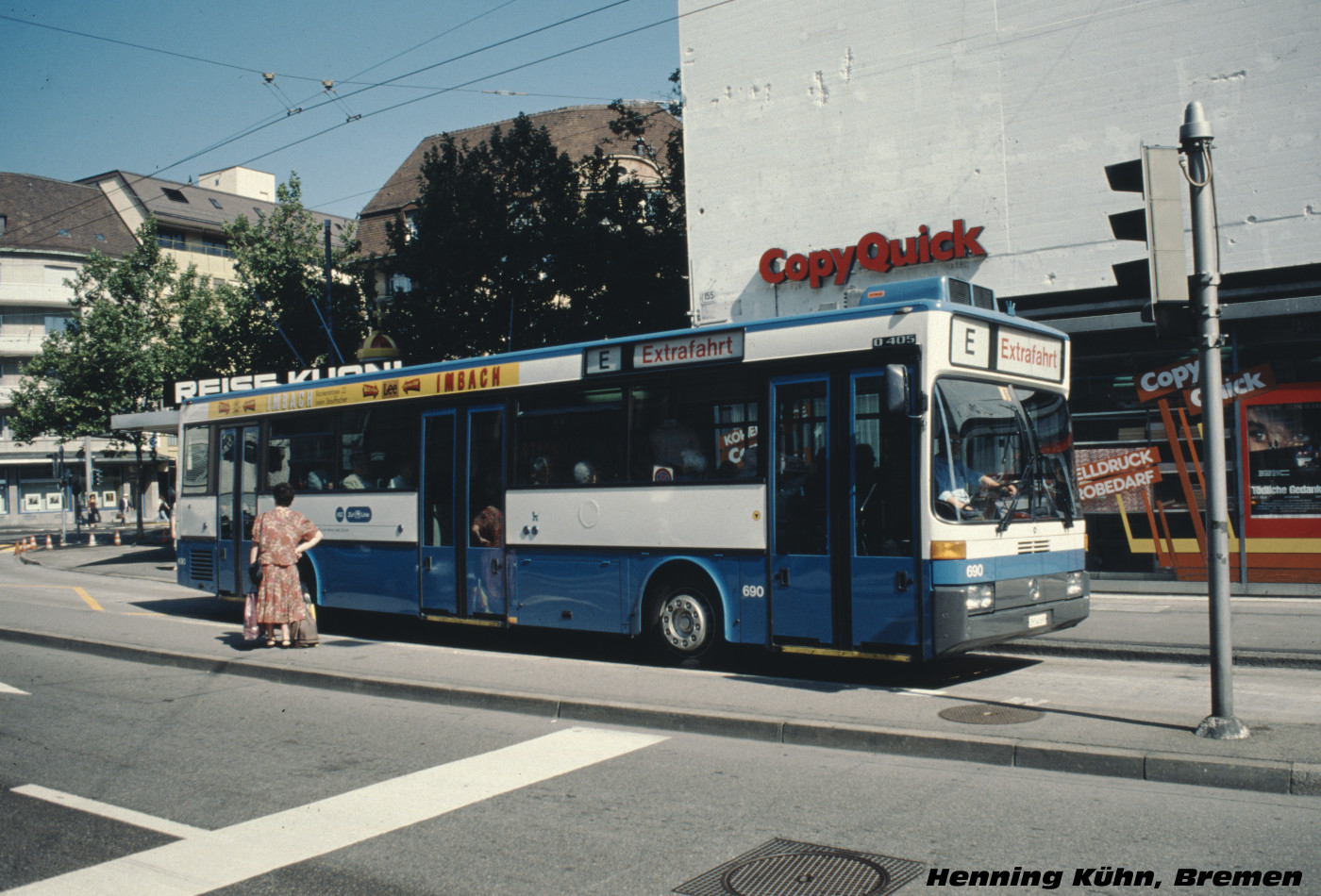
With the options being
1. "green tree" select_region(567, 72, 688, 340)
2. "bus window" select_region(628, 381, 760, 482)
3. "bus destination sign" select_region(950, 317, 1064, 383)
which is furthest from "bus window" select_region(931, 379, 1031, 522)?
"green tree" select_region(567, 72, 688, 340)

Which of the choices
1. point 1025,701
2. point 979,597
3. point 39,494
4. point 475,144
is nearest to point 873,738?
point 1025,701

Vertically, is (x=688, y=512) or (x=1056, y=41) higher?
(x=1056, y=41)

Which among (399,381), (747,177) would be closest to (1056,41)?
(747,177)

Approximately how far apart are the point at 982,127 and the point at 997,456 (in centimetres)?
974

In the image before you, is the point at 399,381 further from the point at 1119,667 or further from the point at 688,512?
the point at 1119,667

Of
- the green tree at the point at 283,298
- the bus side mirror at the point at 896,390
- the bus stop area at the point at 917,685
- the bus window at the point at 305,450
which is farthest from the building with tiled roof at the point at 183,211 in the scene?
the bus side mirror at the point at 896,390

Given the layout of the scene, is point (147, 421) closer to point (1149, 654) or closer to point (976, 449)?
point (976, 449)

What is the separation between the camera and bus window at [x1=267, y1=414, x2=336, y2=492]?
1330 cm

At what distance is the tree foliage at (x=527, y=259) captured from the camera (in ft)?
80.2

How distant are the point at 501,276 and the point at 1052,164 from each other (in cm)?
1278

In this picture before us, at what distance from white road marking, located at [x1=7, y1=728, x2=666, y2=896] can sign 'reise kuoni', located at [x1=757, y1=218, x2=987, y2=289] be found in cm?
1167

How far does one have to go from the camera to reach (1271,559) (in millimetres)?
14281

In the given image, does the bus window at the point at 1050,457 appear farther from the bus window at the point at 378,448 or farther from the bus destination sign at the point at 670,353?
the bus window at the point at 378,448

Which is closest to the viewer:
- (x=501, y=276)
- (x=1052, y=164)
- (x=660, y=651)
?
(x=660, y=651)
